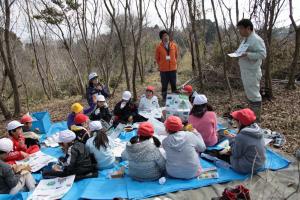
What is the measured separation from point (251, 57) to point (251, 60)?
116 millimetres

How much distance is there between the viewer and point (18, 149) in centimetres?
441

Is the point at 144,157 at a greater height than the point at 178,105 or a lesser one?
lesser

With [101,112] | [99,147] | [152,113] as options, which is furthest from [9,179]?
[152,113]

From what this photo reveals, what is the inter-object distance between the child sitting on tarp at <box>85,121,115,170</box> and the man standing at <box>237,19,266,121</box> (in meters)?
2.46

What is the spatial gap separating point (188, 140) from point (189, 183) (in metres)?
0.48

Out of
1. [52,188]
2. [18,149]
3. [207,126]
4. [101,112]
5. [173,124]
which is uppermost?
[173,124]

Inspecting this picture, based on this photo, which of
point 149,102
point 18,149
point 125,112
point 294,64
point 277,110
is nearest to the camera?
point 18,149

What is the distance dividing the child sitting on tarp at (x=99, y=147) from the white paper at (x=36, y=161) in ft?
2.14

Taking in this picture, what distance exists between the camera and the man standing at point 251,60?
4.68 meters

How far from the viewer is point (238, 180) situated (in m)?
3.44

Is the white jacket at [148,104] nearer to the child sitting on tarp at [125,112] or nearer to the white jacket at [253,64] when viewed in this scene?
the child sitting on tarp at [125,112]

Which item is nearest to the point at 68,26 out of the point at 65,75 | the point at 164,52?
the point at 164,52

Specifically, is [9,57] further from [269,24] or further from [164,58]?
[269,24]

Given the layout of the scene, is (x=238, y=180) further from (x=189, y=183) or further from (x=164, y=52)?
(x=164, y=52)
